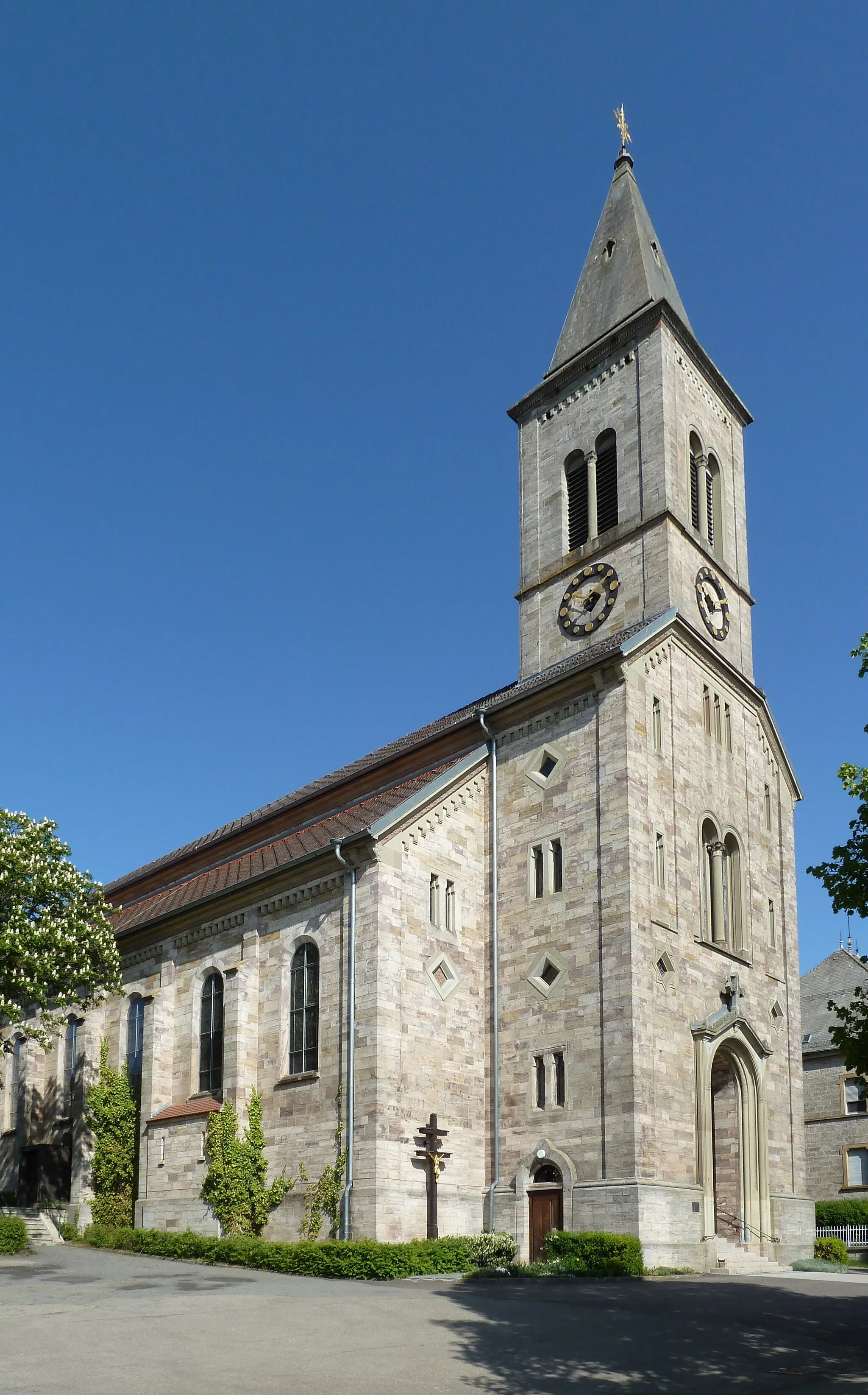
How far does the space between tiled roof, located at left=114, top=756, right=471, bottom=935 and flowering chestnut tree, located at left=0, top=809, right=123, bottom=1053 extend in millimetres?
3398

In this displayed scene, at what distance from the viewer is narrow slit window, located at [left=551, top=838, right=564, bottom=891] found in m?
31.7

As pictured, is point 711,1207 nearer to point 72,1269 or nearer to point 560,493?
point 72,1269

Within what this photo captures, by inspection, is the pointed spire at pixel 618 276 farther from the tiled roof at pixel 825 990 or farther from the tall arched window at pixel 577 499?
the tiled roof at pixel 825 990

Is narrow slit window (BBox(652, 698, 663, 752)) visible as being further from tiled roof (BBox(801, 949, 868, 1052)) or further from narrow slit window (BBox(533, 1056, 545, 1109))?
tiled roof (BBox(801, 949, 868, 1052))

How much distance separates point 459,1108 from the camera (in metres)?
30.5

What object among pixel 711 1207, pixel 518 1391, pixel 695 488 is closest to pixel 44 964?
pixel 711 1207

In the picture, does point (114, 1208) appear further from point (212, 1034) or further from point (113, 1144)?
point (212, 1034)

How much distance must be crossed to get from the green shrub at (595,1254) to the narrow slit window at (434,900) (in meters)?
7.84

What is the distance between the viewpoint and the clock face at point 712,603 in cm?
3734

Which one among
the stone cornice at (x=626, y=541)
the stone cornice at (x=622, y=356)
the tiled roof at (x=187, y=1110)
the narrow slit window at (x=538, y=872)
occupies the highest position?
the stone cornice at (x=622, y=356)

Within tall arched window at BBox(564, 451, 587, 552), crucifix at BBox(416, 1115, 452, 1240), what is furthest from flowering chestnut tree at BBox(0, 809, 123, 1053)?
tall arched window at BBox(564, 451, 587, 552)

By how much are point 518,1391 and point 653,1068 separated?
1472 cm

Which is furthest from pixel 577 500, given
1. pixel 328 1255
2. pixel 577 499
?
pixel 328 1255

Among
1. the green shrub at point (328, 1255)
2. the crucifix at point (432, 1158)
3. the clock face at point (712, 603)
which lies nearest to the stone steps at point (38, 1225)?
the green shrub at point (328, 1255)
